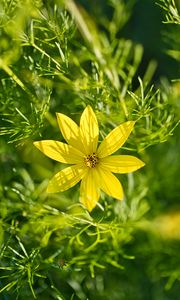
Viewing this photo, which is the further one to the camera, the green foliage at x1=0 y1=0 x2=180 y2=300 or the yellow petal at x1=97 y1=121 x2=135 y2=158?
the green foliage at x1=0 y1=0 x2=180 y2=300

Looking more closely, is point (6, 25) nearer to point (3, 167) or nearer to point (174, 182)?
point (3, 167)

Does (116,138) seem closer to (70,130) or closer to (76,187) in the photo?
(70,130)

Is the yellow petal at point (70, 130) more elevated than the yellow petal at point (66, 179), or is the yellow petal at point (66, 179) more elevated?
the yellow petal at point (70, 130)

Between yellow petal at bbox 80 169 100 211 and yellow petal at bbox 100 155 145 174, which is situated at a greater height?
yellow petal at bbox 100 155 145 174

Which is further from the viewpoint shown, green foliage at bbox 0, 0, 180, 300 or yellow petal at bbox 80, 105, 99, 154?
green foliage at bbox 0, 0, 180, 300

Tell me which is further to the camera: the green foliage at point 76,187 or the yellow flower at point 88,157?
the green foliage at point 76,187

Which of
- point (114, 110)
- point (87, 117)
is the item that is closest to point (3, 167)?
point (114, 110)
